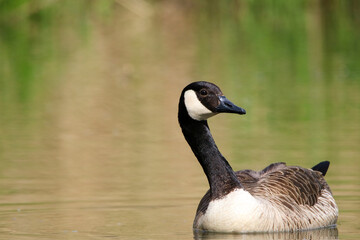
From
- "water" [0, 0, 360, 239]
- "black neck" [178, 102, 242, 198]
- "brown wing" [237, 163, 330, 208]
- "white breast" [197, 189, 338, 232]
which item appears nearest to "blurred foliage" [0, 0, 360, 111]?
"water" [0, 0, 360, 239]

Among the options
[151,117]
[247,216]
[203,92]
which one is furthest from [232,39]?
[247,216]

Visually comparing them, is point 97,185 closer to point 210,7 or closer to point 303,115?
point 303,115

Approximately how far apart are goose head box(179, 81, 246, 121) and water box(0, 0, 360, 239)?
1.24 meters

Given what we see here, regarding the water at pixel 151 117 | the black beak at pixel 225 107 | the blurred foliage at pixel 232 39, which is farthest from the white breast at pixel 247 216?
the blurred foliage at pixel 232 39

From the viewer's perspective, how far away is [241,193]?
10047 mm

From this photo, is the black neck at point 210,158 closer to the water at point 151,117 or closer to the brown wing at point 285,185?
the brown wing at point 285,185

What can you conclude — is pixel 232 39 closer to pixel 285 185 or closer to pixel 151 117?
pixel 151 117

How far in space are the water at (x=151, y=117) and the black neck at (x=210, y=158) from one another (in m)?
0.54

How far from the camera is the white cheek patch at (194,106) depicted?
10141 mm

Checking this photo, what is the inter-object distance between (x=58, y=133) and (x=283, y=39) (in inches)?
667

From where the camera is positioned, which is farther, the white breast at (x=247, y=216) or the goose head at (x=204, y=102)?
the goose head at (x=204, y=102)

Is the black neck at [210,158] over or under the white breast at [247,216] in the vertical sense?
over

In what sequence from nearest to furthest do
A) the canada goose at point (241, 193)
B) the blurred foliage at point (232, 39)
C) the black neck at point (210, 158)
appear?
the canada goose at point (241, 193) < the black neck at point (210, 158) < the blurred foliage at point (232, 39)

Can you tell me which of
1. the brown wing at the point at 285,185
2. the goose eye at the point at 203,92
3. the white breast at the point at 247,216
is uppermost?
the goose eye at the point at 203,92
